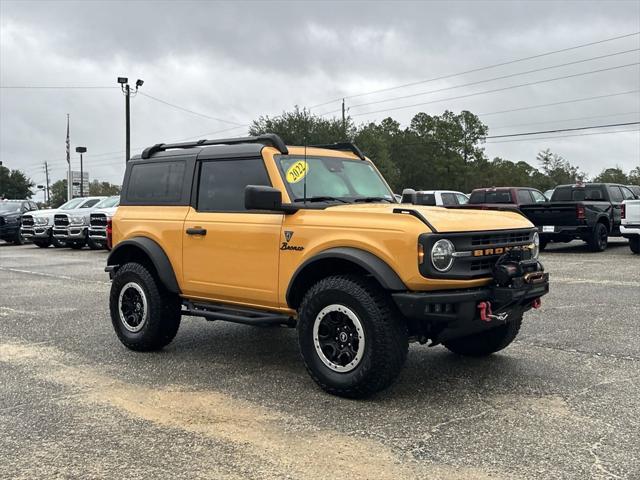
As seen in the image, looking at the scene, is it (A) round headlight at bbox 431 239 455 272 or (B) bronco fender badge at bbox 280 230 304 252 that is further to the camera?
(B) bronco fender badge at bbox 280 230 304 252

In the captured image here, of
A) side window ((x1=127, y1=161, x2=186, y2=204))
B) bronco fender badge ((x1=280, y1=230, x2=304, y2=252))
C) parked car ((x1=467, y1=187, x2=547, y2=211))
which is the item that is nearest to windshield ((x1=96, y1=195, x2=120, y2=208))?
parked car ((x1=467, y1=187, x2=547, y2=211))

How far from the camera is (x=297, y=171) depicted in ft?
18.0

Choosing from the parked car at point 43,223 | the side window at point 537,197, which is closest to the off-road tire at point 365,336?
the side window at point 537,197

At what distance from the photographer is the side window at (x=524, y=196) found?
1928 centimetres

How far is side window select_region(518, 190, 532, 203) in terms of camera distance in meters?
19.3

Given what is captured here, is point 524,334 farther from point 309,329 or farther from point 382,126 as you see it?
point 382,126

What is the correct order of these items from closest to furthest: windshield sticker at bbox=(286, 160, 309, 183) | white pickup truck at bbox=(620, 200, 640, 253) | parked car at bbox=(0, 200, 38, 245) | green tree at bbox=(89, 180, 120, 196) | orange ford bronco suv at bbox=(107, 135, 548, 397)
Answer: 1. orange ford bronco suv at bbox=(107, 135, 548, 397)
2. windshield sticker at bbox=(286, 160, 309, 183)
3. white pickup truck at bbox=(620, 200, 640, 253)
4. parked car at bbox=(0, 200, 38, 245)
5. green tree at bbox=(89, 180, 120, 196)

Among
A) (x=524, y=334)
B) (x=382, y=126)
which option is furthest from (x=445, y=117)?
(x=524, y=334)

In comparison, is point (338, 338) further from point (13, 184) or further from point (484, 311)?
point (13, 184)

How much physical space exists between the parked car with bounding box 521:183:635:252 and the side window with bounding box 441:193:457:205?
410cm

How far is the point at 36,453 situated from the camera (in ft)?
12.4

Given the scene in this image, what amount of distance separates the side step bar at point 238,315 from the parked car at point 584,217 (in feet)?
42.0

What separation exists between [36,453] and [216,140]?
10.8 feet

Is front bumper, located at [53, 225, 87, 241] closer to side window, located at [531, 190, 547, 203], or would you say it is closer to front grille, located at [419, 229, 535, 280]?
side window, located at [531, 190, 547, 203]
